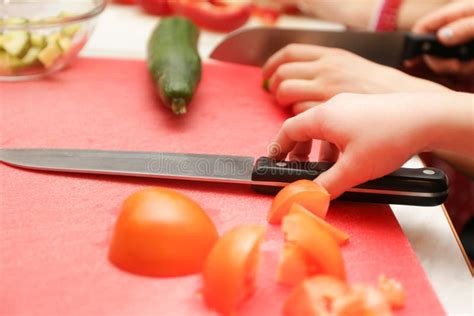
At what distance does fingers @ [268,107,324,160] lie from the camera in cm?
82

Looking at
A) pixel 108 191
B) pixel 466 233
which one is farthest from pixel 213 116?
pixel 466 233

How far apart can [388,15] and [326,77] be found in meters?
0.51

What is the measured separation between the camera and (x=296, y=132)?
836 mm

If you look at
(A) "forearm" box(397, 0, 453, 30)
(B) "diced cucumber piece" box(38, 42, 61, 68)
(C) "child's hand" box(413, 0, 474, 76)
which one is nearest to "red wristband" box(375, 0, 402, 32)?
(A) "forearm" box(397, 0, 453, 30)

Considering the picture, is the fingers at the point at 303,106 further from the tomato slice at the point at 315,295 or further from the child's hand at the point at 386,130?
the tomato slice at the point at 315,295

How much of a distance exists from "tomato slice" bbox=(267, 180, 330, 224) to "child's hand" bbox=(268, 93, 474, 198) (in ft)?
0.09

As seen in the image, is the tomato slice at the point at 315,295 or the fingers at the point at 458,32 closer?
the tomato slice at the point at 315,295

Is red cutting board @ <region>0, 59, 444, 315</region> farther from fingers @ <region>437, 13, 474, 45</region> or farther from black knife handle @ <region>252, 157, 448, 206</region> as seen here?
fingers @ <region>437, 13, 474, 45</region>

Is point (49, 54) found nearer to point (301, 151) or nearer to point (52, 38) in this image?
point (52, 38)

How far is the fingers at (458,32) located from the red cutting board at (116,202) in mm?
400

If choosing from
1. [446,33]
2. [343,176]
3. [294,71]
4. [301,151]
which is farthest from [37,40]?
[446,33]

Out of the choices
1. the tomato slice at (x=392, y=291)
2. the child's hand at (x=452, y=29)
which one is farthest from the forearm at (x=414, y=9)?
the tomato slice at (x=392, y=291)

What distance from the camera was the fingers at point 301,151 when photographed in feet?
3.02

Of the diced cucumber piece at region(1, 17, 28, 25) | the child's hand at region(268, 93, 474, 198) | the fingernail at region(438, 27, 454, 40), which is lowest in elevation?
the diced cucumber piece at region(1, 17, 28, 25)
